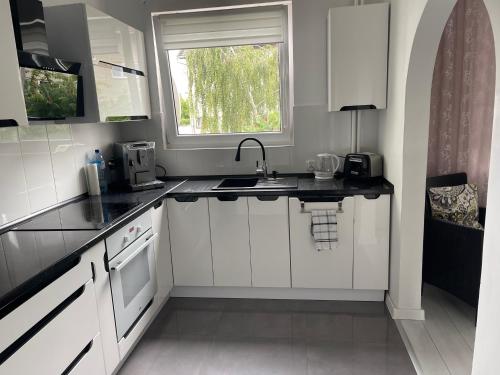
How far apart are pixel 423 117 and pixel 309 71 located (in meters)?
1.02

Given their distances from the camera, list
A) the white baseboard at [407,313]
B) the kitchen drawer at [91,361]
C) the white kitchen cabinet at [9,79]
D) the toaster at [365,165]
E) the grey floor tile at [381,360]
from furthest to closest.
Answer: the toaster at [365,165], the white baseboard at [407,313], the grey floor tile at [381,360], the kitchen drawer at [91,361], the white kitchen cabinet at [9,79]

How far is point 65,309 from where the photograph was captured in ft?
→ 4.76

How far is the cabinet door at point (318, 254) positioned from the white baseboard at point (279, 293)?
116 mm

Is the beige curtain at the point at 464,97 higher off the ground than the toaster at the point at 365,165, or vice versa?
the beige curtain at the point at 464,97

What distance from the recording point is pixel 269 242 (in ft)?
8.50

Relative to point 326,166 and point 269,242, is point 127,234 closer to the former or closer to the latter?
point 269,242

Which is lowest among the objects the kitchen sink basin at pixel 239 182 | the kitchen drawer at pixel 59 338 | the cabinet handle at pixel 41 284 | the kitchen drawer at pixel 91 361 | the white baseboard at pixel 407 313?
the white baseboard at pixel 407 313

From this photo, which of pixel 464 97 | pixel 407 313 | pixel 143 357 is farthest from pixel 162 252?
pixel 464 97

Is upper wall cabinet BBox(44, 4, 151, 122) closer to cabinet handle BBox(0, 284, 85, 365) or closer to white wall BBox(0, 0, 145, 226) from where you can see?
white wall BBox(0, 0, 145, 226)

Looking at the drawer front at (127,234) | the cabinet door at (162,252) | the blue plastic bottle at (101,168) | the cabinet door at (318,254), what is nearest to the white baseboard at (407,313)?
the cabinet door at (318,254)

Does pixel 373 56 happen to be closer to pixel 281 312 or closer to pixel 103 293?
pixel 281 312

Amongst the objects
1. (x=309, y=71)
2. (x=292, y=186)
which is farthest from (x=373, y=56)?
(x=292, y=186)

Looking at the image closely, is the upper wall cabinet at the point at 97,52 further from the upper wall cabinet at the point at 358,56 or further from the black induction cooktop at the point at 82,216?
the upper wall cabinet at the point at 358,56

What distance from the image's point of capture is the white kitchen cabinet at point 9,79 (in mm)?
1433
